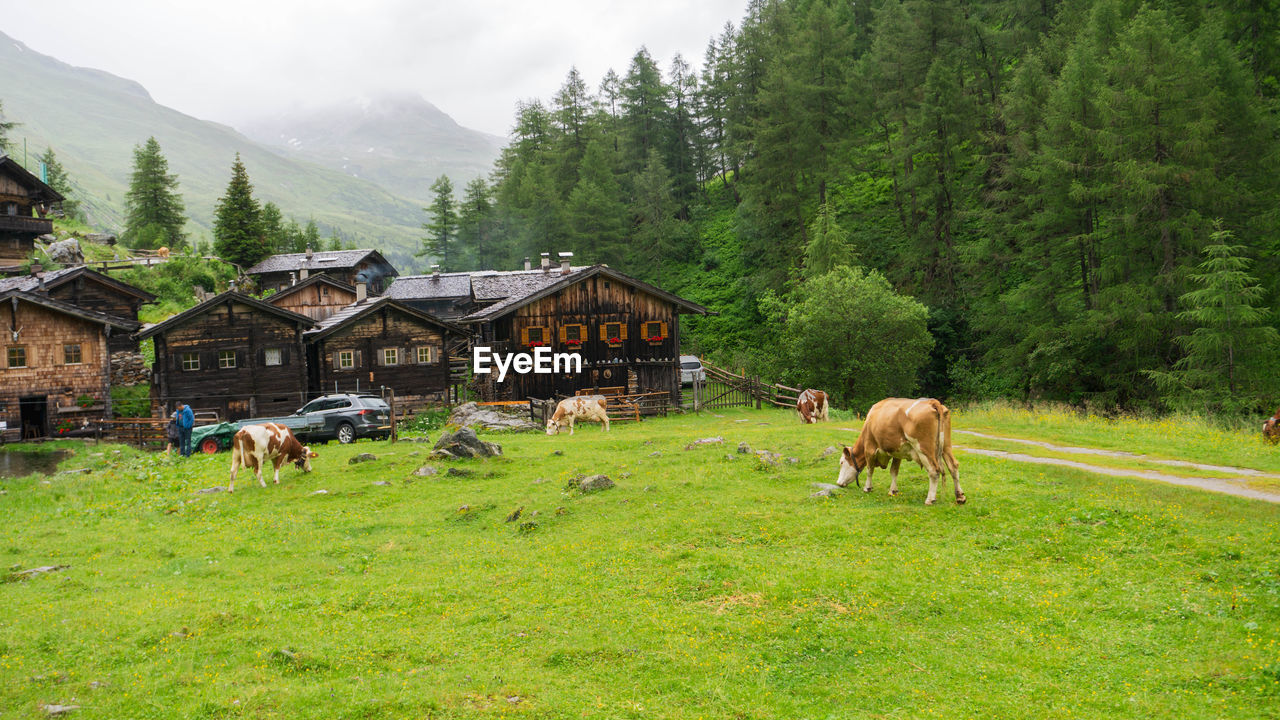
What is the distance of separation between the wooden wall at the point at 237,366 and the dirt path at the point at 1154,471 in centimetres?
3351

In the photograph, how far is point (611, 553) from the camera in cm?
1179

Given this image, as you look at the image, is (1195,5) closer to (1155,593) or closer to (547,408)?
(547,408)

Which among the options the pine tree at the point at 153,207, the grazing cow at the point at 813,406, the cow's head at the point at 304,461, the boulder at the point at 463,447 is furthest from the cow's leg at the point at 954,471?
the pine tree at the point at 153,207

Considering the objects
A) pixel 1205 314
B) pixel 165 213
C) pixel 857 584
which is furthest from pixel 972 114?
pixel 165 213

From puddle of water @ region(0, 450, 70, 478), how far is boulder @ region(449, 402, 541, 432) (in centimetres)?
1506

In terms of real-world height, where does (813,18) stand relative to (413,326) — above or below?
above

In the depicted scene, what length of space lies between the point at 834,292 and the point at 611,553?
2708 centimetres

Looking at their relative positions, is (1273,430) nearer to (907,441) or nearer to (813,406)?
(907,441)

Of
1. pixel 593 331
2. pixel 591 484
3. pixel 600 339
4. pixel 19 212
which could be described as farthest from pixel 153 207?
pixel 591 484

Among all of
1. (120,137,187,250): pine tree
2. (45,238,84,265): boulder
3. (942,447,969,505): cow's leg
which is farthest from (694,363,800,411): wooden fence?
(120,137,187,250): pine tree

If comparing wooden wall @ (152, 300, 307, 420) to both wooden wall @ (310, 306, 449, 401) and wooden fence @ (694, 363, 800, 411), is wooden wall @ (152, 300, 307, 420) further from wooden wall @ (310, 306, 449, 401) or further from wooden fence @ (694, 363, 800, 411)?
wooden fence @ (694, 363, 800, 411)

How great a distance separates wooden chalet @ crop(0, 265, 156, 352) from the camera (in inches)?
1809

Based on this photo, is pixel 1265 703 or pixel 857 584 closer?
pixel 1265 703

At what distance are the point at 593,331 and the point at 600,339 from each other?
0.60 meters
